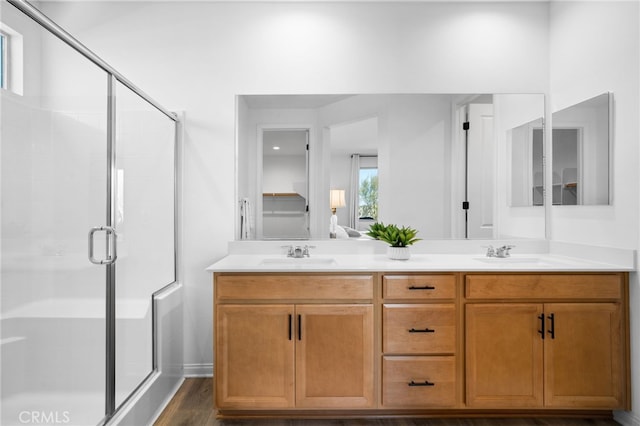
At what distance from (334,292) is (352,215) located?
75 centimetres

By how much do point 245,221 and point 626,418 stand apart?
2534 millimetres

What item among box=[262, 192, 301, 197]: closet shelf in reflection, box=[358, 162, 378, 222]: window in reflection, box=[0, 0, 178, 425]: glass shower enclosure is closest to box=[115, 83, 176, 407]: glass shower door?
box=[0, 0, 178, 425]: glass shower enclosure

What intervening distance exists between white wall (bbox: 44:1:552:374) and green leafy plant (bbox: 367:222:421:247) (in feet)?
3.27

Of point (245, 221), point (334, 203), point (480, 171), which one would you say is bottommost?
point (245, 221)

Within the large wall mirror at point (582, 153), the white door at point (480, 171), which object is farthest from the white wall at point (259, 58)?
the large wall mirror at point (582, 153)

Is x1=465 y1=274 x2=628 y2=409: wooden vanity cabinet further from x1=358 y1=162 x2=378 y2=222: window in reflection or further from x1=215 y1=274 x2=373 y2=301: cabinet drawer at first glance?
x1=358 y1=162 x2=378 y2=222: window in reflection

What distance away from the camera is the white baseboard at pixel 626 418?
2027 millimetres

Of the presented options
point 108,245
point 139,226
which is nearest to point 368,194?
point 139,226

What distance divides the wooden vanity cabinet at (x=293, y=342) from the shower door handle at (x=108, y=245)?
546mm

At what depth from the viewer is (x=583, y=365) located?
2.06 metres

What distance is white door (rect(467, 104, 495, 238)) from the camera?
8.89ft

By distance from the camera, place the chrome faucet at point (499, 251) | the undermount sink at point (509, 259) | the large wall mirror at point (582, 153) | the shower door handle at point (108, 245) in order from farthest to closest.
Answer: the chrome faucet at point (499, 251) → the undermount sink at point (509, 259) → the large wall mirror at point (582, 153) → the shower door handle at point (108, 245)

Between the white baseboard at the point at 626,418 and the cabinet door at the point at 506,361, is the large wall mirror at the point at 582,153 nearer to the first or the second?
the cabinet door at the point at 506,361

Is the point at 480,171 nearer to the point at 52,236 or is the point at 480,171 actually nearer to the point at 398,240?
the point at 398,240
